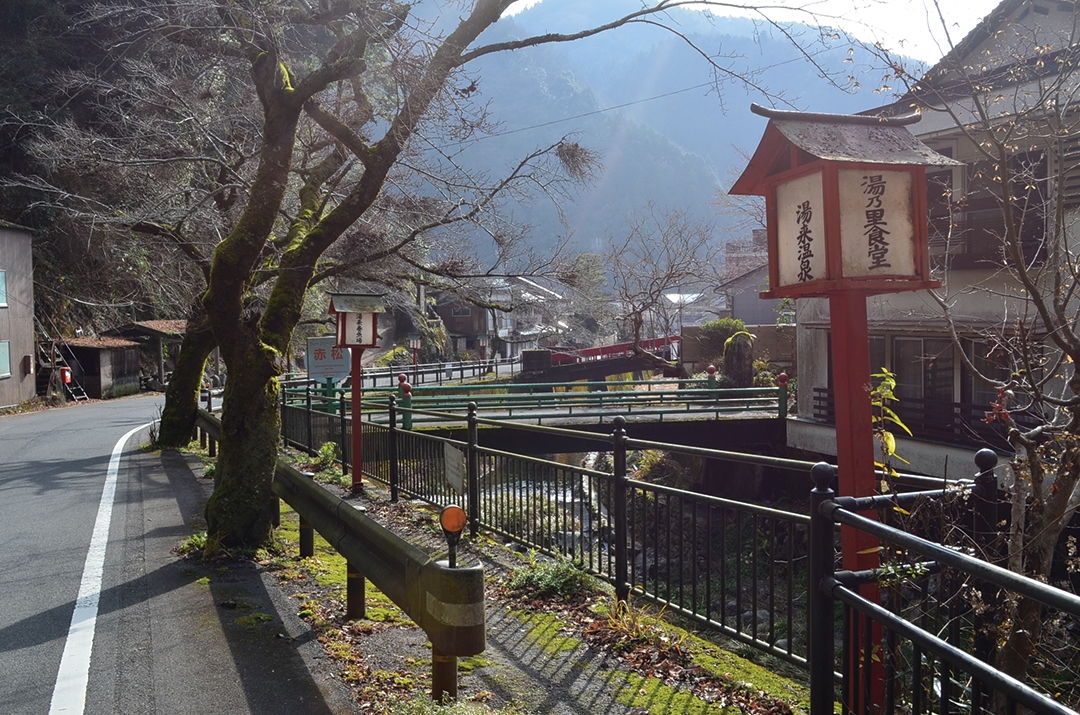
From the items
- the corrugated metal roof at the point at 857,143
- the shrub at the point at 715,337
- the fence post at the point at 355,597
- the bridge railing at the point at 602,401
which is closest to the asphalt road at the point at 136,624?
the fence post at the point at 355,597

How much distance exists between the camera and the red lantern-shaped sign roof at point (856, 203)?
13.2 feet

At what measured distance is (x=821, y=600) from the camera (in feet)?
10.2

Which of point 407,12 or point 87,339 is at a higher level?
point 407,12

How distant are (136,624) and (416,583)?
9.08 ft

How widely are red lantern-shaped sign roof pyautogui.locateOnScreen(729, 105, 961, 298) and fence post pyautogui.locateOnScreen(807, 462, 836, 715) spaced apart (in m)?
1.34

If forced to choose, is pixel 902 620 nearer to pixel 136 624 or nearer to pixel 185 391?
pixel 136 624

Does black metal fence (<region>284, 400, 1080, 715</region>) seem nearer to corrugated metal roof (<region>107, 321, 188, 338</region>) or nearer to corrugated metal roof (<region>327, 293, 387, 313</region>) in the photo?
corrugated metal roof (<region>327, 293, 387, 313</region>)

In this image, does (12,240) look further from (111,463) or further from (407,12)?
(407,12)

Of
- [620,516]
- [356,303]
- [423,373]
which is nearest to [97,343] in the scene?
[423,373]

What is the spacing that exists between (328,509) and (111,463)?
1049 centimetres

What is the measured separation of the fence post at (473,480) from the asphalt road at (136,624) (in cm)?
236

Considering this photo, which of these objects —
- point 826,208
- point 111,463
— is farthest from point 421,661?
point 111,463

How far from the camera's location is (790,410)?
2241 centimetres

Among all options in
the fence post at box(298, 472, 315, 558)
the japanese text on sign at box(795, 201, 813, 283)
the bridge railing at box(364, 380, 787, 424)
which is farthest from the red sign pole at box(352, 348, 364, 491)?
the bridge railing at box(364, 380, 787, 424)
